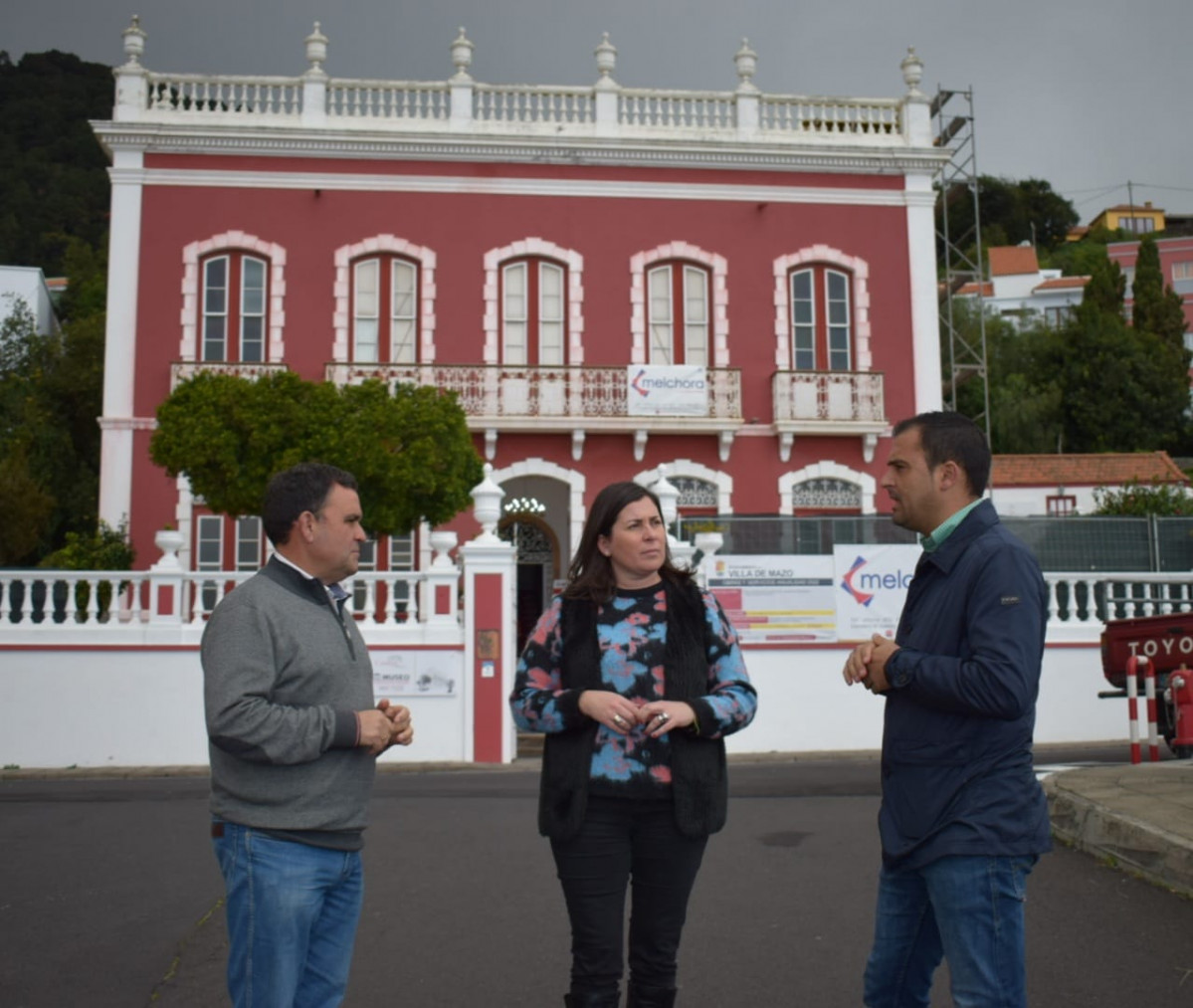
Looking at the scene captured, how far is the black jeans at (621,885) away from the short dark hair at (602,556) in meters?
0.64

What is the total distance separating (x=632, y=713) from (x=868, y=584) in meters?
11.5

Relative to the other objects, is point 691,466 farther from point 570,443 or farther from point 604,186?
point 604,186

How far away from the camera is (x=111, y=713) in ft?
43.6

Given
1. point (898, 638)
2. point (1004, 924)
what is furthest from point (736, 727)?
point (1004, 924)


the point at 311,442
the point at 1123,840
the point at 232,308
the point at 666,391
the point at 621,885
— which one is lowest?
the point at 1123,840

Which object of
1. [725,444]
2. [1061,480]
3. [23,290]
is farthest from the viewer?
[1061,480]

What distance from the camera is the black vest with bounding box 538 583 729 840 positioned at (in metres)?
3.57

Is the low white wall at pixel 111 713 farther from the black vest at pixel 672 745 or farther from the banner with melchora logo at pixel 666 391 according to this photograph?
the black vest at pixel 672 745

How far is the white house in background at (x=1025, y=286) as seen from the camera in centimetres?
6625

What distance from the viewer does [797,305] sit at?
74.9 ft

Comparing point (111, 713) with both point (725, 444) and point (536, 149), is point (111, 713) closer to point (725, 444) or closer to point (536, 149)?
point (725, 444)

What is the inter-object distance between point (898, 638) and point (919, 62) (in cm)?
2217

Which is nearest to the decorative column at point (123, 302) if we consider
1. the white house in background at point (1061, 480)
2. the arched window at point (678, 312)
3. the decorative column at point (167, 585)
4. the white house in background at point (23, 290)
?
the decorative column at point (167, 585)

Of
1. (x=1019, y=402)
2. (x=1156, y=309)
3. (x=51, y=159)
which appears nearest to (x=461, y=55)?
(x=1019, y=402)
